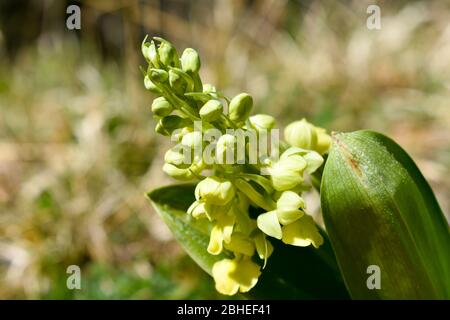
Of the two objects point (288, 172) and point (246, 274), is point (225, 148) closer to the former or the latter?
point (288, 172)

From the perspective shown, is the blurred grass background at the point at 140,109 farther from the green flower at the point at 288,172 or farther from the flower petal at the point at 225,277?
the green flower at the point at 288,172

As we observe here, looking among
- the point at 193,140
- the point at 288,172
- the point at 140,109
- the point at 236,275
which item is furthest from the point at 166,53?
Result: the point at 140,109

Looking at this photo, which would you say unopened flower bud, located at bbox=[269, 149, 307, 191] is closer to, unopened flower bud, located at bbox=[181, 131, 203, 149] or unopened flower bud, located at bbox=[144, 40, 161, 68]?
unopened flower bud, located at bbox=[181, 131, 203, 149]

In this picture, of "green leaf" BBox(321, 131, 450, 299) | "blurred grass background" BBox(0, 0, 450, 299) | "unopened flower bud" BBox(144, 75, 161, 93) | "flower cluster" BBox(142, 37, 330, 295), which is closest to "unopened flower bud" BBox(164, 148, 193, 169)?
"flower cluster" BBox(142, 37, 330, 295)

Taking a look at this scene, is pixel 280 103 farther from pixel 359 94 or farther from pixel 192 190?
pixel 192 190

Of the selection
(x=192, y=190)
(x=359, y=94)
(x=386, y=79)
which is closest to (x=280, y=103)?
Result: (x=359, y=94)
